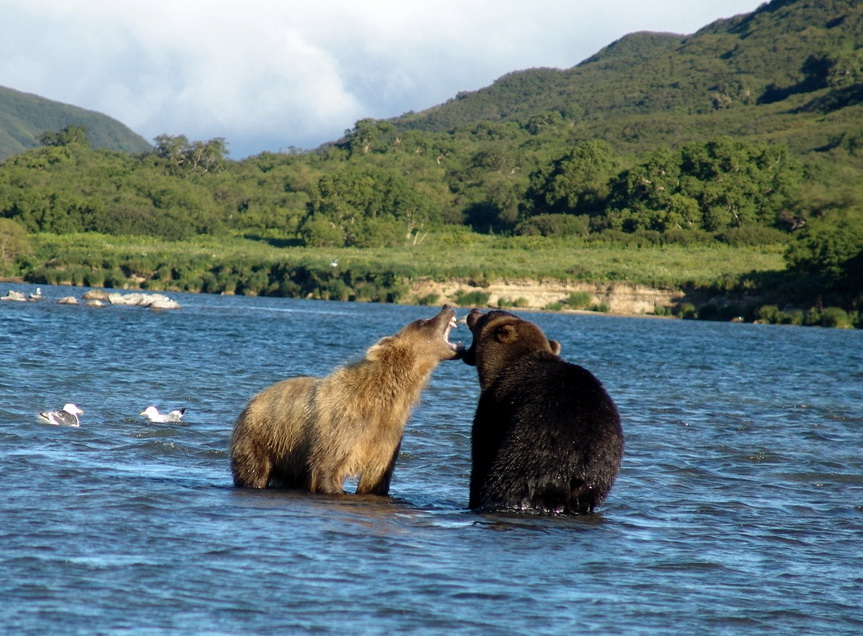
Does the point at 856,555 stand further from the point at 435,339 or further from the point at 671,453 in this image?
the point at 671,453

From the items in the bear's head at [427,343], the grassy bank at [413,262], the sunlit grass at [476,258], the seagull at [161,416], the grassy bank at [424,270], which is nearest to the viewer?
the bear's head at [427,343]

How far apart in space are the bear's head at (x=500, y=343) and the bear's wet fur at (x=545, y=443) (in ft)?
0.57

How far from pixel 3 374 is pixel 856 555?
12590 millimetres

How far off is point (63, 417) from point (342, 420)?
4.42 meters

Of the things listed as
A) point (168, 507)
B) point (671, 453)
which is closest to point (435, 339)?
point (168, 507)

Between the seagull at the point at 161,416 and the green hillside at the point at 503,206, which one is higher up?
the green hillside at the point at 503,206

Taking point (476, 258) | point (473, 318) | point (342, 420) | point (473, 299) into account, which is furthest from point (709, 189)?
point (342, 420)

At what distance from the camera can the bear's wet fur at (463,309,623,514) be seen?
23.6 ft

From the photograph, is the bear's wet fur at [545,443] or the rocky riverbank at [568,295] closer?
the bear's wet fur at [545,443]

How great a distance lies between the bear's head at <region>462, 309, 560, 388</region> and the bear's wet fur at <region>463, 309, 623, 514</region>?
17cm

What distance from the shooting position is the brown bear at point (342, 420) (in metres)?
7.59

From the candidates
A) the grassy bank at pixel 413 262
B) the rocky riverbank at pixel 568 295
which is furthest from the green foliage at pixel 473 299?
the grassy bank at pixel 413 262

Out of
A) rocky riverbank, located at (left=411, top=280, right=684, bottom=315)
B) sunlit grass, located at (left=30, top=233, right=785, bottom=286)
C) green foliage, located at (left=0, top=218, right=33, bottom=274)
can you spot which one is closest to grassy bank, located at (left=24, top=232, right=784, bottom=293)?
sunlit grass, located at (left=30, top=233, right=785, bottom=286)

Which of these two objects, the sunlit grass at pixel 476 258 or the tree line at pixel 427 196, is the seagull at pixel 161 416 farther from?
the sunlit grass at pixel 476 258
